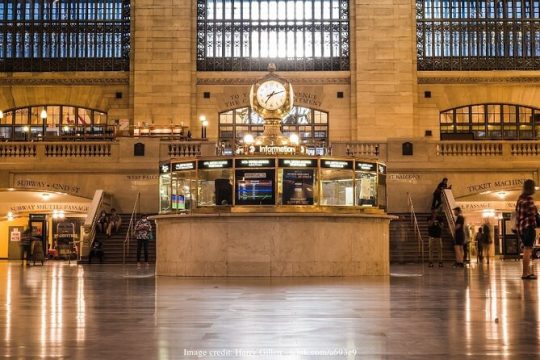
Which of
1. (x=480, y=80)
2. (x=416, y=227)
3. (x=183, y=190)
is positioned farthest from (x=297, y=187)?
(x=480, y=80)

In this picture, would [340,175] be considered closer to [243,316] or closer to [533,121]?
[243,316]

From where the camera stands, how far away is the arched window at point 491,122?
154 feet

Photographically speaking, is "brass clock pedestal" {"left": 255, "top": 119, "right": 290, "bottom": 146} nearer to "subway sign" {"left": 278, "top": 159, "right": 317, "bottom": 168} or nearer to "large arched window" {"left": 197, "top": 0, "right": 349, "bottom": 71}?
"subway sign" {"left": 278, "top": 159, "right": 317, "bottom": 168}

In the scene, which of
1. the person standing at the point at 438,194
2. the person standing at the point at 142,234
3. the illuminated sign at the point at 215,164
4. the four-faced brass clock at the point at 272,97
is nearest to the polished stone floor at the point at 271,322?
the illuminated sign at the point at 215,164

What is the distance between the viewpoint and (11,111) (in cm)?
4719

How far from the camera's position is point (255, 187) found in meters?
20.6

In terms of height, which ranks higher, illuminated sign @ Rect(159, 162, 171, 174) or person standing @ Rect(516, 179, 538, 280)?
illuminated sign @ Rect(159, 162, 171, 174)

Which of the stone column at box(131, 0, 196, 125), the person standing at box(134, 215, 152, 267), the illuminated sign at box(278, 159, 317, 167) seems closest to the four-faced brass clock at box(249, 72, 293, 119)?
the illuminated sign at box(278, 159, 317, 167)

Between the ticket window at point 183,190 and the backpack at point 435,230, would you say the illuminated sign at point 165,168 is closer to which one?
the ticket window at point 183,190

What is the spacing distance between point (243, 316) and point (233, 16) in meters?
38.0

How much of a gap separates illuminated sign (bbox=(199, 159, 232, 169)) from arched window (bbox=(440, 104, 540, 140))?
27.5 m

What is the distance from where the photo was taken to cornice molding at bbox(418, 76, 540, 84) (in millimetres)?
46469

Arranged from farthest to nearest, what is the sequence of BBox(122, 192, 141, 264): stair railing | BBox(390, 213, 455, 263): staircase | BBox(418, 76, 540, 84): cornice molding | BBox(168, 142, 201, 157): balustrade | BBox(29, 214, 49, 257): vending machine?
BBox(418, 76, 540, 84): cornice molding < BBox(29, 214, 49, 257): vending machine < BBox(168, 142, 201, 157): balustrade < BBox(122, 192, 141, 264): stair railing < BBox(390, 213, 455, 263): staircase

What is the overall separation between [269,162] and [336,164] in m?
1.62
